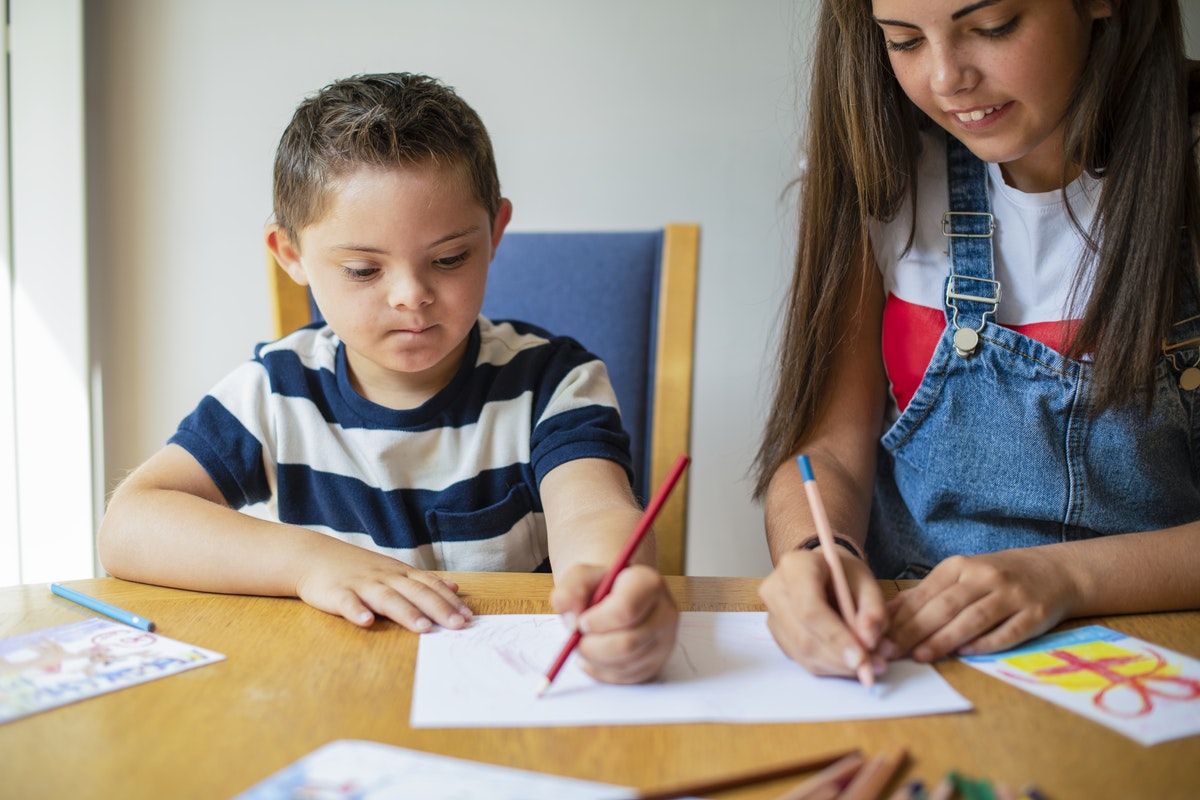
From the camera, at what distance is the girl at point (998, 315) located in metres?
0.74

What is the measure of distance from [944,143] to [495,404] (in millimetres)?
537

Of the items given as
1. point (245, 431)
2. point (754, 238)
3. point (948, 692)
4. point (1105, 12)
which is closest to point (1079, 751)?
point (948, 692)

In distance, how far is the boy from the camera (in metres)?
0.77

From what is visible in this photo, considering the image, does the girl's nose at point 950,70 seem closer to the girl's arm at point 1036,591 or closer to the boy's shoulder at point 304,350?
the girl's arm at point 1036,591

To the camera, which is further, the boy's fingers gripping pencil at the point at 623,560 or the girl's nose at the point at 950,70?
the girl's nose at the point at 950,70

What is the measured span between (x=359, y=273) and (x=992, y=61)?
1.89 ft

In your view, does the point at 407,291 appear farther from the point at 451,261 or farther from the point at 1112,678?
the point at 1112,678

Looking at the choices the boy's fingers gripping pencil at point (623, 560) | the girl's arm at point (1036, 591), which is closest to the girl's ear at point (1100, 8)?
the girl's arm at point (1036, 591)

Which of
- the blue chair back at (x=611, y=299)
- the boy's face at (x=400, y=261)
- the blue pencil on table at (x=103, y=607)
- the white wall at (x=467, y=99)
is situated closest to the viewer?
the blue pencil on table at (x=103, y=607)

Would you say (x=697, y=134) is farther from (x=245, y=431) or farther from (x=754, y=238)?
(x=245, y=431)

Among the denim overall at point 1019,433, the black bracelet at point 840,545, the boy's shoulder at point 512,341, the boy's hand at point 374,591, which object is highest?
the boy's shoulder at point 512,341

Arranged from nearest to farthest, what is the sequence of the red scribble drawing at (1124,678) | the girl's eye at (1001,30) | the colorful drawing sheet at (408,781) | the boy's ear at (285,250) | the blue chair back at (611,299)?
the colorful drawing sheet at (408,781)
the red scribble drawing at (1124,678)
the girl's eye at (1001,30)
the boy's ear at (285,250)
the blue chair back at (611,299)

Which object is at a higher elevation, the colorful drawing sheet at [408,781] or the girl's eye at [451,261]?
the girl's eye at [451,261]

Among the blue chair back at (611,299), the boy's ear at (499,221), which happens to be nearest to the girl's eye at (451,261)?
the boy's ear at (499,221)
